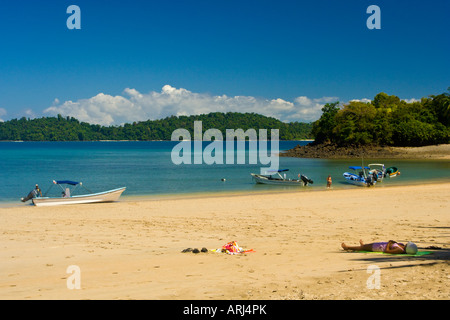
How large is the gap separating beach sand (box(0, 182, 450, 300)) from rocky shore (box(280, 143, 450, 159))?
217ft

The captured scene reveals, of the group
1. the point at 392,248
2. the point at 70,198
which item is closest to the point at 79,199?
the point at 70,198

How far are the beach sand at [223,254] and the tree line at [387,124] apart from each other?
7606 cm

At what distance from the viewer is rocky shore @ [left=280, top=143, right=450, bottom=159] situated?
3423 inches

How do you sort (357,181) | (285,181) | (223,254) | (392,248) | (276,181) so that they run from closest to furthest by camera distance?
(392,248) < (223,254) < (357,181) < (285,181) < (276,181)

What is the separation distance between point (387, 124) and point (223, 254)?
95.8 m

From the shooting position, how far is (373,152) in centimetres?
9231

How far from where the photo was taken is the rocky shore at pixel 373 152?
86.9 metres
